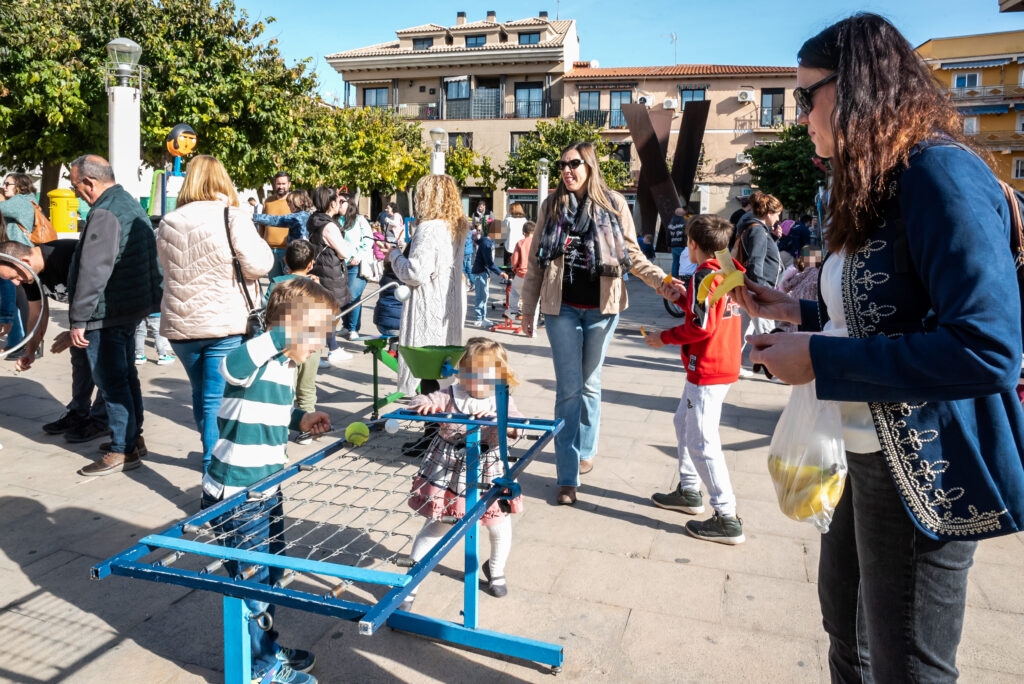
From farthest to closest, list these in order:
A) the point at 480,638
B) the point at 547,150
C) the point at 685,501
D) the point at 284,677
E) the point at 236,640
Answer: the point at 547,150, the point at 685,501, the point at 480,638, the point at 284,677, the point at 236,640

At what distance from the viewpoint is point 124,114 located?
7.10 meters

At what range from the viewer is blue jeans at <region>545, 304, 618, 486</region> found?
4.35 m

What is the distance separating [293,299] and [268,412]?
1.39ft

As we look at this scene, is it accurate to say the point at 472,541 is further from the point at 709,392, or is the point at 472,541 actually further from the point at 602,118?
the point at 602,118

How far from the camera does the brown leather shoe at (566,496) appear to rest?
4352 millimetres

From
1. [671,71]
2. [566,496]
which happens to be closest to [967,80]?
[671,71]

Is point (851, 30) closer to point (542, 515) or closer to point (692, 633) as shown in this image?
point (692, 633)

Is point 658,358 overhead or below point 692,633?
overhead

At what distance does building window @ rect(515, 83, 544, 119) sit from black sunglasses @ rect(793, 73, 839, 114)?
44.7 meters

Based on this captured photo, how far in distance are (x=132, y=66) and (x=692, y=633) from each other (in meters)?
7.21

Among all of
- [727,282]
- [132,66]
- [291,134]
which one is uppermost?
[291,134]

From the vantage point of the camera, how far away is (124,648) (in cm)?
283

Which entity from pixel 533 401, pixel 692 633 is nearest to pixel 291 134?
pixel 533 401

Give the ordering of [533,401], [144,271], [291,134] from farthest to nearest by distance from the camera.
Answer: [291,134]
[533,401]
[144,271]
